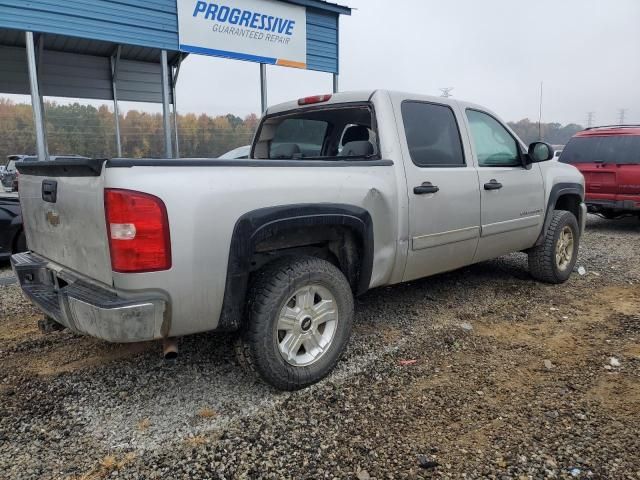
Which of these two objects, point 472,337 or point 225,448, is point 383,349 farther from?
point 225,448

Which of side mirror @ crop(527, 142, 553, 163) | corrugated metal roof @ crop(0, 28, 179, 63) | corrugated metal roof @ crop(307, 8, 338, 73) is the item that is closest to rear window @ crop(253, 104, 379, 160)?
side mirror @ crop(527, 142, 553, 163)

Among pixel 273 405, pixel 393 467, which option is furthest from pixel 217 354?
pixel 393 467

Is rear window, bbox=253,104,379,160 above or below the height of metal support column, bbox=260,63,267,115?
below

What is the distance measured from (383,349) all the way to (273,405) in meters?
1.08

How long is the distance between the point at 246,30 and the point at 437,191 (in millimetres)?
8237

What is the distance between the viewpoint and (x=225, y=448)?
7.80 feet

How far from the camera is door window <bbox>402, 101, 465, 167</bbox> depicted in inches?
145

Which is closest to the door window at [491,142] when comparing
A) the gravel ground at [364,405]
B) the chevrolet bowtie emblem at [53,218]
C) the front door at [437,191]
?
the front door at [437,191]

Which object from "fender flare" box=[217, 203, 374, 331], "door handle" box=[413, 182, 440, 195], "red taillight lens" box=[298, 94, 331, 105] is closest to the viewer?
"fender flare" box=[217, 203, 374, 331]

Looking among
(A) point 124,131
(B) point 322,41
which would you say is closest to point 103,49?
(A) point 124,131

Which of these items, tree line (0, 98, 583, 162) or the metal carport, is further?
tree line (0, 98, 583, 162)

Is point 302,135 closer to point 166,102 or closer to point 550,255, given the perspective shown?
point 550,255

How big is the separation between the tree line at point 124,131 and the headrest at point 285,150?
694 centimetres

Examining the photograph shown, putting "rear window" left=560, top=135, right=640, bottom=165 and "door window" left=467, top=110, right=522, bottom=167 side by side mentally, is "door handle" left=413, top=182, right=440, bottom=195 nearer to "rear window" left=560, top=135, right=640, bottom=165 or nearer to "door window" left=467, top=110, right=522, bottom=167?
"door window" left=467, top=110, right=522, bottom=167
